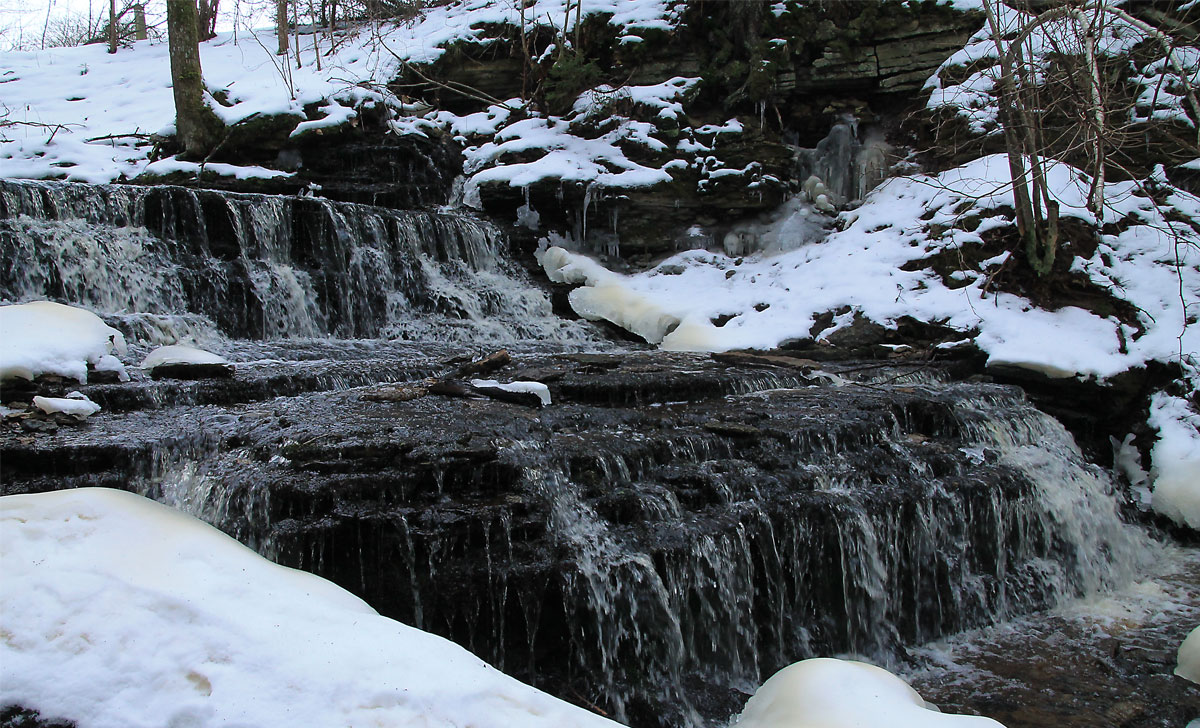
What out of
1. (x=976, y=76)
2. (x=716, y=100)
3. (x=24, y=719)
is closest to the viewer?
(x=24, y=719)

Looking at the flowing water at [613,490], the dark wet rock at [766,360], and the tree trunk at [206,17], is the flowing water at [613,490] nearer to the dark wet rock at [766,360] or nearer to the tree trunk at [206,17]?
the dark wet rock at [766,360]

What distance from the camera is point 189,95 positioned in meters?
11.1

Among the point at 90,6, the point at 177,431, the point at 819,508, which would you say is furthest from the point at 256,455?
the point at 90,6

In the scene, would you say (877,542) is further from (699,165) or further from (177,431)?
(699,165)

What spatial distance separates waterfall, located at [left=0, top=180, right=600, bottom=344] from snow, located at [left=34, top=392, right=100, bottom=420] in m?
2.20

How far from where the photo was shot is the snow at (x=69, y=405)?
458 cm

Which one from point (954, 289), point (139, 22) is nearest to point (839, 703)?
point (954, 289)

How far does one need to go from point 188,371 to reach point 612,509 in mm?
3596

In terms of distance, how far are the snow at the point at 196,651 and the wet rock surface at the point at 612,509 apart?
118 cm

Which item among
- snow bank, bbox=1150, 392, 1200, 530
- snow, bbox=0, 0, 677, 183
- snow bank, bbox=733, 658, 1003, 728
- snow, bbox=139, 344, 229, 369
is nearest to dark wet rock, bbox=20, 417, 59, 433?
snow, bbox=139, 344, 229, 369

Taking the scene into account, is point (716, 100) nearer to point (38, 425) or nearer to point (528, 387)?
point (528, 387)

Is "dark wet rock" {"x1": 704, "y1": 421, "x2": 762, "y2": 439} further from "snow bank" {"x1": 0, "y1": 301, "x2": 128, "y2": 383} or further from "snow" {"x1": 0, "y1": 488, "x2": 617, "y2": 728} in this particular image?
"snow bank" {"x1": 0, "y1": 301, "x2": 128, "y2": 383}

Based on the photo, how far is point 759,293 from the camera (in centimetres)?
1020

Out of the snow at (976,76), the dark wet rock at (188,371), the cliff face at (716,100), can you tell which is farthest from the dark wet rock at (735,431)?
the snow at (976,76)
